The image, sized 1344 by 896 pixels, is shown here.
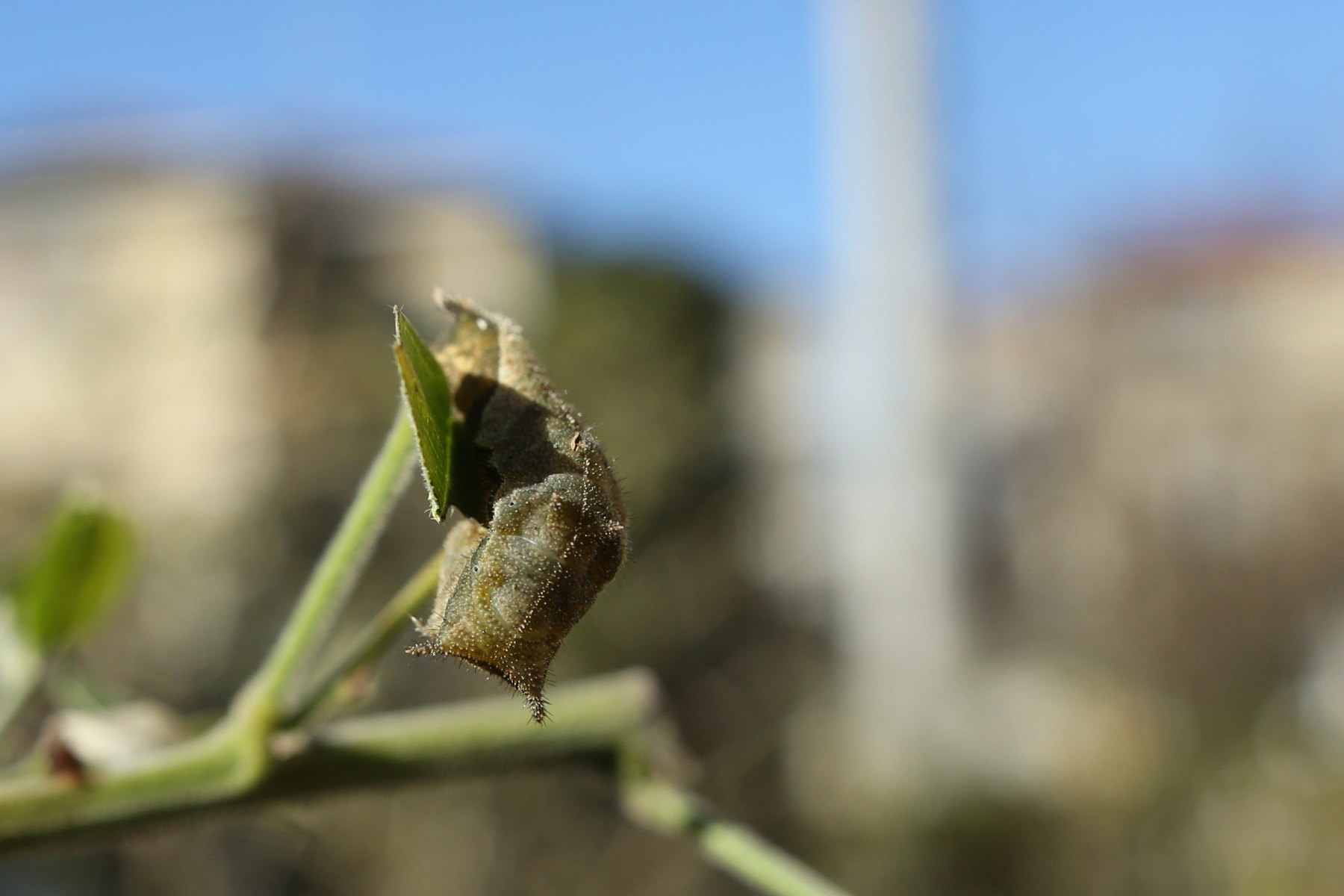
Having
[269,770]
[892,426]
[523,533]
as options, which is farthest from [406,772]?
[892,426]

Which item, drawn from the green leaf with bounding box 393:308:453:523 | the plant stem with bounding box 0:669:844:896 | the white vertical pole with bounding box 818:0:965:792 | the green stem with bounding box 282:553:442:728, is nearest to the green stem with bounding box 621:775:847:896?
the plant stem with bounding box 0:669:844:896

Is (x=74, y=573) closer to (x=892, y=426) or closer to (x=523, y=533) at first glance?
(x=523, y=533)

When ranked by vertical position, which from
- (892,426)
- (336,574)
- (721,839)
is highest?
(336,574)

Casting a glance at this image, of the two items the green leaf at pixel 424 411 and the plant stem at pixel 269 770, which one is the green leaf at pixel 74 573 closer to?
the plant stem at pixel 269 770

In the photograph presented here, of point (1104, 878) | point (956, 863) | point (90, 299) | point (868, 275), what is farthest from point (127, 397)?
point (1104, 878)

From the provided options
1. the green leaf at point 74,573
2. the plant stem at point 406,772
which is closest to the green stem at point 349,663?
the plant stem at point 406,772

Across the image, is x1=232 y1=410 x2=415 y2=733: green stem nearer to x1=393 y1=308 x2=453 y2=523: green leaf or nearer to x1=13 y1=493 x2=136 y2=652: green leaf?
x1=393 y1=308 x2=453 y2=523: green leaf
